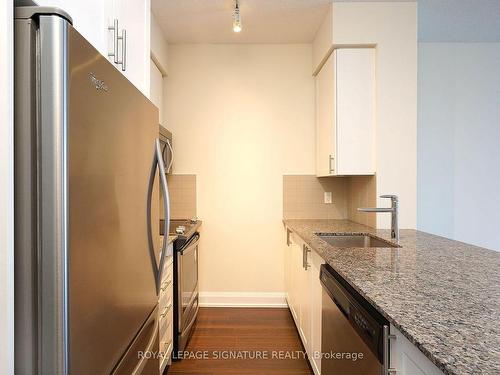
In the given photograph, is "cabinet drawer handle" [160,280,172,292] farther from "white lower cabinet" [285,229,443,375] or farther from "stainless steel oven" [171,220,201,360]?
"white lower cabinet" [285,229,443,375]

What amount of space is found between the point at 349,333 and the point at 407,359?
39cm

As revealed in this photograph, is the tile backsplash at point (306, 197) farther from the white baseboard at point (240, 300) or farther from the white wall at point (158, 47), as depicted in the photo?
the white wall at point (158, 47)

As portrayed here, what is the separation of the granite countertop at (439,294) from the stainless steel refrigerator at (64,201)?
0.75 meters

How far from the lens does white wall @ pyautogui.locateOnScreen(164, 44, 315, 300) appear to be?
10.7ft

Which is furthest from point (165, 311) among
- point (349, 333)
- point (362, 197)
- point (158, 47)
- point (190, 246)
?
point (158, 47)

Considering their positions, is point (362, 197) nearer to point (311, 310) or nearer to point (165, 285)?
point (311, 310)

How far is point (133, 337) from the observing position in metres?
1.07

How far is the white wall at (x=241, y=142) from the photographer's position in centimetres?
325

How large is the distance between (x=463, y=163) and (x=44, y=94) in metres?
3.44

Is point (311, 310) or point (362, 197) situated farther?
point (362, 197)

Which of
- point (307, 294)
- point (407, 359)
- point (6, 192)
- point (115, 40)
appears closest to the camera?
point (6, 192)

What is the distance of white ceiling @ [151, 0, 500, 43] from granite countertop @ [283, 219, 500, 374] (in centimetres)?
192

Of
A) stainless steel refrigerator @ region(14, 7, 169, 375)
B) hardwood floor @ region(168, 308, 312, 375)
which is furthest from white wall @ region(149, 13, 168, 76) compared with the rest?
hardwood floor @ region(168, 308, 312, 375)

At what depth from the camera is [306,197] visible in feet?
10.8
